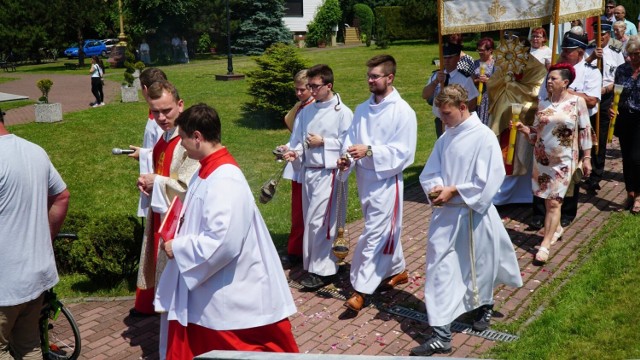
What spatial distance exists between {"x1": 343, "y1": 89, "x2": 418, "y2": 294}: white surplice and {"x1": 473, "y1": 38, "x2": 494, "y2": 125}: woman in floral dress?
3.06 m

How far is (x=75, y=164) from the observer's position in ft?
41.3

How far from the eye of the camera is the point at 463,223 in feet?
17.4

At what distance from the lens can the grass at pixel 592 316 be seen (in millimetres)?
5098

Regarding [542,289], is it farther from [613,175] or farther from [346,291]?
[613,175]

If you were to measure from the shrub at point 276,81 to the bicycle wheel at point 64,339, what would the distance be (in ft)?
34.1

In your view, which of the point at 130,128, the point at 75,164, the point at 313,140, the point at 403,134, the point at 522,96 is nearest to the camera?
the point at 403,134

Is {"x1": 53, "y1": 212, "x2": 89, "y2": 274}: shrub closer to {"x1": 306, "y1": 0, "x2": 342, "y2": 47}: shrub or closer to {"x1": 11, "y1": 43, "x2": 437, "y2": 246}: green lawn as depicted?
{"x1": 11, "y1": 43, "x2": 437, "y2": 246}: green lawn

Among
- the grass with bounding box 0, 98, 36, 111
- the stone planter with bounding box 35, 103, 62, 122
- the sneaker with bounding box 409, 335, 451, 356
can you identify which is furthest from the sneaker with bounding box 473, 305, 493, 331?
the grass with bounding box 0, 98, 36, 111

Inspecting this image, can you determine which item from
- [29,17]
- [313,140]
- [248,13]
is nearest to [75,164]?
[313,140]

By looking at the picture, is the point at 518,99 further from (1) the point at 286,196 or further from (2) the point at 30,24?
(2) the point at 30,24

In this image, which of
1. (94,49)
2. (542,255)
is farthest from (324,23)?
(542,255)

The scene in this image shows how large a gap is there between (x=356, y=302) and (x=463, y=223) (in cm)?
126

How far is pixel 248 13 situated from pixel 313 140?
1271 inches

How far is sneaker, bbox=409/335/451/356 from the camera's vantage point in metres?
5.15
